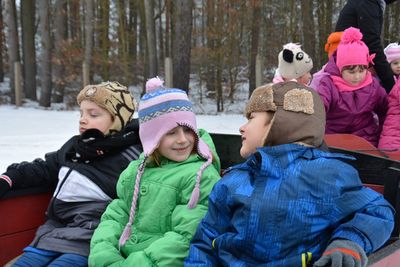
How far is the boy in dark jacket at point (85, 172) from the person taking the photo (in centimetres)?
252

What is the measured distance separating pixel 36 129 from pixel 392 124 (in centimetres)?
905

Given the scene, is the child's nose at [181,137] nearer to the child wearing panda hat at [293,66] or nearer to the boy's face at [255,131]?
the boy's face at [255,131]

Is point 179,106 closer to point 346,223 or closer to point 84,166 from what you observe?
point 84,166

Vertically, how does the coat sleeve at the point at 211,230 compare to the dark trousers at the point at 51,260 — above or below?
above

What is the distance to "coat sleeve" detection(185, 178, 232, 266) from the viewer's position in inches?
74.4

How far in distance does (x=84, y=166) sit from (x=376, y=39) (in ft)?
7.49

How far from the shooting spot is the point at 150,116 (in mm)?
2348

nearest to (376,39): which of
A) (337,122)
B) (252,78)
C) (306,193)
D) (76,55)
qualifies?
(337,122)

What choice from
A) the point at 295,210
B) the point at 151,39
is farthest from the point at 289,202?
the point at 151,39

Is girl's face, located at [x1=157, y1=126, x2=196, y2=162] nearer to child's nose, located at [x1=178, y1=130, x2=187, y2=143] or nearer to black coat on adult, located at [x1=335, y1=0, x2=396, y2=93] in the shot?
child's nose, located at [x1=178, y1=130, x2=187, y2=143]

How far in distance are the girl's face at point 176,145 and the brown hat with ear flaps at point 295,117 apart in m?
0.57

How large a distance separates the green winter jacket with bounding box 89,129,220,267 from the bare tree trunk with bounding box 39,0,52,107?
14.3 m

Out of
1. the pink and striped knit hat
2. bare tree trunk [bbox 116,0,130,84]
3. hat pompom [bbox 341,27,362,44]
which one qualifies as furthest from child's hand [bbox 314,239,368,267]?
bare tree trunk [bbox 116,0,130,84]

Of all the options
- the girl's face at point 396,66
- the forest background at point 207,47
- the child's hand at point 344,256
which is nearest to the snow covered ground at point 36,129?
the forest background at point 207,47
